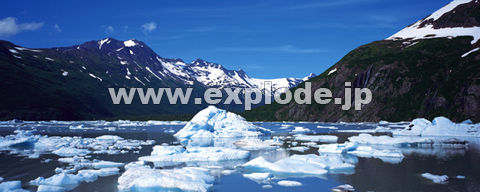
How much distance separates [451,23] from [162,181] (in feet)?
533

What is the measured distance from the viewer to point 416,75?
11131cm

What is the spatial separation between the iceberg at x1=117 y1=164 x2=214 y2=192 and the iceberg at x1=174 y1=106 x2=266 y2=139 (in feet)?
112

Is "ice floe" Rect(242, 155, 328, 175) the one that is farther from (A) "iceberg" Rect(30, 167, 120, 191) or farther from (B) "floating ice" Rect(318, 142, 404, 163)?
(A) "iceberg" Rect(30, 167, 120, 191)

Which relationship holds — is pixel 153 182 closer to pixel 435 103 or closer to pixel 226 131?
pixel 226 131

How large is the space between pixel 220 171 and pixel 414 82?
340 feet

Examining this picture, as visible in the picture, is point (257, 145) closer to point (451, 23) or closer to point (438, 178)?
point (438, 178)

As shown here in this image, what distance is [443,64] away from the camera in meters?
106

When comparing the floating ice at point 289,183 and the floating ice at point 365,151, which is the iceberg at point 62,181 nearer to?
the floating ice at point 289,183

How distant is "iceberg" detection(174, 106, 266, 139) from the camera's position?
53.8m

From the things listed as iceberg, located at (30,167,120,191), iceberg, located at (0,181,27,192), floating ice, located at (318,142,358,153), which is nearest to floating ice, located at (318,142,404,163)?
floating ice, located at (318,142,358,153)

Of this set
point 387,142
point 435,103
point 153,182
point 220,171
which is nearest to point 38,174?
point 153,182

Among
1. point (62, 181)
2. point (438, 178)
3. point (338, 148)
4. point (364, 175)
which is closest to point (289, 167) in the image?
point (364, 175)

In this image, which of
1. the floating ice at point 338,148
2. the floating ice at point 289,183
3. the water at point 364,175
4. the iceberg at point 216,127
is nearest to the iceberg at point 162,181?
the water at point 364,175

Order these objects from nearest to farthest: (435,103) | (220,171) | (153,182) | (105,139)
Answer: (153,182) < (220,171) < (105,139) < (435,103)
